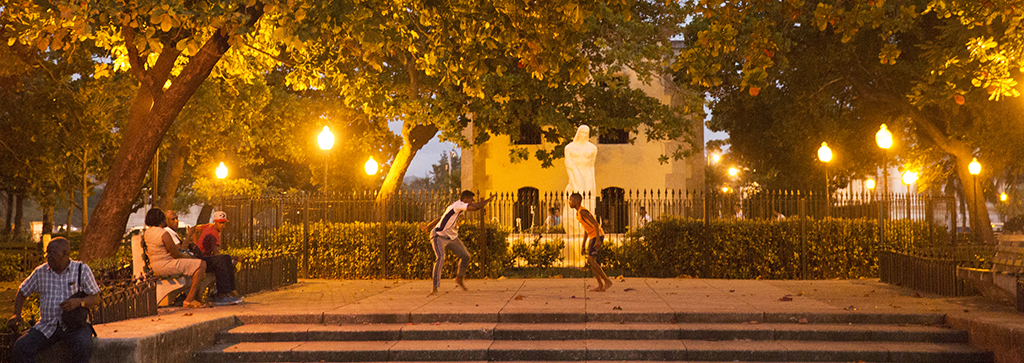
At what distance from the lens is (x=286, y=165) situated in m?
52.0

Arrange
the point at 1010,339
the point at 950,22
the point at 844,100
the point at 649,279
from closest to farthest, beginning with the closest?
the point at 1010,339 < the point at 649,279 < the point at 950,22 < the point at 844,100

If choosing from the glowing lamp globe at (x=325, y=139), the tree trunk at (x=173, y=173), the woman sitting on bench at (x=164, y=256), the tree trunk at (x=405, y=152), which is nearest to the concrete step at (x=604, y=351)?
the woman sitting on bench at (x=164, y=256)

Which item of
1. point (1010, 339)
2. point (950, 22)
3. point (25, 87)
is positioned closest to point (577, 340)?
point (1010, 339)

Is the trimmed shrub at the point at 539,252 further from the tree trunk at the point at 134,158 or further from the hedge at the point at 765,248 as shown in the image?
the tree trunk at the point at 134,158

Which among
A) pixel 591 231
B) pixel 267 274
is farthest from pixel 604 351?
pixel 267 274

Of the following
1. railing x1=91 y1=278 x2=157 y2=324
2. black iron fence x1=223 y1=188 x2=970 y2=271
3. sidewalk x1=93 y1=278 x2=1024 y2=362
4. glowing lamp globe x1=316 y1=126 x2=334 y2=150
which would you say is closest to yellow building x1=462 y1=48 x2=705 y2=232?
black iron fence x1=223 y1=188 x2=970 y2=271

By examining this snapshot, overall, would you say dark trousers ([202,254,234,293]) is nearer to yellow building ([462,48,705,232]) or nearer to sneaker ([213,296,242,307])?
sneaker ([213,296,242,307])

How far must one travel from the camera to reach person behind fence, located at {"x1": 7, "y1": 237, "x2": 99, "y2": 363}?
6.41m

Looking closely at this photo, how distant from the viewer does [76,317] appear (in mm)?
6551

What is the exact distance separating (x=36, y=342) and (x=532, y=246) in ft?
36.1

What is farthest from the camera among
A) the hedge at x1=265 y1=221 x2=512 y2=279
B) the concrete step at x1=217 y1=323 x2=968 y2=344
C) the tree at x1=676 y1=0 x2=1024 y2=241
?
the tree at x1=676 y1=0 x2=1024 y2=241

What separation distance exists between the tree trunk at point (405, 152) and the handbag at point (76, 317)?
46.2 feet

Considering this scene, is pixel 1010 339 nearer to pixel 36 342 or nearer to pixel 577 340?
pixel 577 340

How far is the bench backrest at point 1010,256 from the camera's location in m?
9.52
